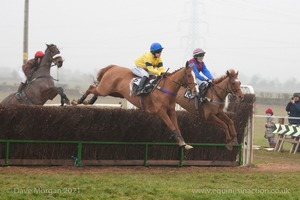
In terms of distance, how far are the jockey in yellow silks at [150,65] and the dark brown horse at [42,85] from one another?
249 cm

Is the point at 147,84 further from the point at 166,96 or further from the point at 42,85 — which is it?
the point at 42,85

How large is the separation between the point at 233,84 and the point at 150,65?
1.85 metres

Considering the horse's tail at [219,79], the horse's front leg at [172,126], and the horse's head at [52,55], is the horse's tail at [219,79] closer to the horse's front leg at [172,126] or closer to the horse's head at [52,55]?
the horse's front leg at [172,126]

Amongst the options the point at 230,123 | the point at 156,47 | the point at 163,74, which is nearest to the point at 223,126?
the point at 230,123

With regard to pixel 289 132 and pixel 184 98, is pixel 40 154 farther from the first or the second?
pixel 289 132

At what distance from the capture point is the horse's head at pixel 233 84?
483 inches

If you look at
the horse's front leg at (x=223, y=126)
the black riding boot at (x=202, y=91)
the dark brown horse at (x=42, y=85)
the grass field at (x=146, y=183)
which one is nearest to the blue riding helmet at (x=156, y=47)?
the black riding boot at (x=202, y=91)

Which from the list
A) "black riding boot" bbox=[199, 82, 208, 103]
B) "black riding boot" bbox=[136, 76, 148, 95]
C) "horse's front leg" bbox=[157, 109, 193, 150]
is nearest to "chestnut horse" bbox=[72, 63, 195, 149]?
"horse's front leg" bbox=[157, 109, 193, 150]

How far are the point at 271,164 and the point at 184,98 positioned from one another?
3.08 metres

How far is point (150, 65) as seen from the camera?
12.0 m

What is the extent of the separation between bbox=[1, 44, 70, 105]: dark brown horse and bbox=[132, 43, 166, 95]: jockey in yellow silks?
2.49 metres

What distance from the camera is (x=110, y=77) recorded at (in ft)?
43.2

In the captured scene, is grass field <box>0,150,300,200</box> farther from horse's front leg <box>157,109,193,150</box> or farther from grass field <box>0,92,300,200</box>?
horse's front leg <box>157,109,193,150</box>

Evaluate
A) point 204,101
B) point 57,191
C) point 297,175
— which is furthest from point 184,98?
point 57,191
